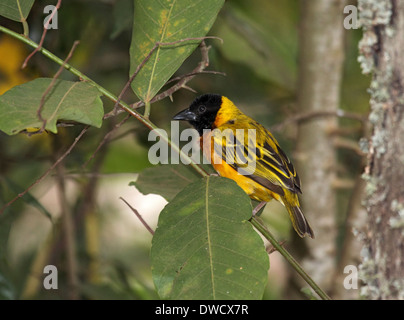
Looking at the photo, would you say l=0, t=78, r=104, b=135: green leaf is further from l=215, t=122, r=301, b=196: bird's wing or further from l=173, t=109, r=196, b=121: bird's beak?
l=173, t=109, r=196, b=121: bird's beak

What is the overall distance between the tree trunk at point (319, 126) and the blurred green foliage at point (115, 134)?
199mm

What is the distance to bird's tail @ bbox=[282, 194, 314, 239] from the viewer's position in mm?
2467

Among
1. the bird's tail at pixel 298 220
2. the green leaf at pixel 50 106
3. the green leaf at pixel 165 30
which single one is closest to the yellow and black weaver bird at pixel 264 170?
the bird's tail at pixel 298 220

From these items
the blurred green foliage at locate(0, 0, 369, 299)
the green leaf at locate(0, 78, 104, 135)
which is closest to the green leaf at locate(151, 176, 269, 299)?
the green leaf at locate(0, 78, 104, 135)

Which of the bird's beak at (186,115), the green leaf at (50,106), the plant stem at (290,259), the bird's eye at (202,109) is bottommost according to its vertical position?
the plant stem at (290,259)

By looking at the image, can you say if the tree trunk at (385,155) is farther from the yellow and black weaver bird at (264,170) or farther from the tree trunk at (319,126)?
the tree trunk at (319,126)

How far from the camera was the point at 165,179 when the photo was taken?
2045 mm

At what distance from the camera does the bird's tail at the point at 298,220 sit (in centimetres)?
247

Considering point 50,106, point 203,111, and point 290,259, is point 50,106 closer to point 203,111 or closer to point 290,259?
point 290,259

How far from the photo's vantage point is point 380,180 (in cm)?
162

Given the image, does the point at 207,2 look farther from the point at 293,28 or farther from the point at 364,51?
the point at 293,28

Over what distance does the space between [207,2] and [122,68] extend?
8.04ft

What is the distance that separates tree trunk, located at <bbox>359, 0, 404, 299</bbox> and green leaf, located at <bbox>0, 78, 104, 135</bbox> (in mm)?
831
